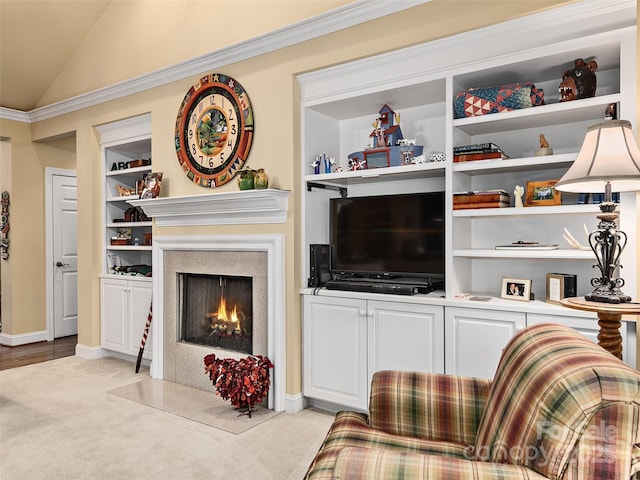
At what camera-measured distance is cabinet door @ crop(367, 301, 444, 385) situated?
280 centimetres

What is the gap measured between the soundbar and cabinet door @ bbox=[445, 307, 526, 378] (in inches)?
10.7

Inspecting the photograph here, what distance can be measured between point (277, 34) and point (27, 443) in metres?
3.01

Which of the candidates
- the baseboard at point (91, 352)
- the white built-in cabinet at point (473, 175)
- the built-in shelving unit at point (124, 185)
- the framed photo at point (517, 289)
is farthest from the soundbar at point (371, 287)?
the baseboard at point (91, 352)

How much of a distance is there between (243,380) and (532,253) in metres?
1.93

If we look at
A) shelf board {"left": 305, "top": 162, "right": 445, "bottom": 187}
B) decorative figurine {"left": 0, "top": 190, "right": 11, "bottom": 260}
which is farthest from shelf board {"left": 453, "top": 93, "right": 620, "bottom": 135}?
decorative figurine {"left": 0, "top": 190, "right": 11, "bottom": 260}

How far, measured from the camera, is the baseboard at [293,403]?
10.9ft

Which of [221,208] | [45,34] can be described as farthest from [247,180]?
[45,34]

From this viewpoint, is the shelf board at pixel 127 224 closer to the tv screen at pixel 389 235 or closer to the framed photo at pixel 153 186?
the framed photo at pixel 153 186

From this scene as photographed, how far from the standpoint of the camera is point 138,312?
452cm

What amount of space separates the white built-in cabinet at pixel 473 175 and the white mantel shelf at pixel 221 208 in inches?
9.2

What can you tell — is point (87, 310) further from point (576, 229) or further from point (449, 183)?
point (576, 229)

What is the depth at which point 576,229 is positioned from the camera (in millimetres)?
2732

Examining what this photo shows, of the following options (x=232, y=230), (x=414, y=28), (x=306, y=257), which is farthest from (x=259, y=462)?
(x=414, y=28)

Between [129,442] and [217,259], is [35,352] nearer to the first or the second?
[217,259]
